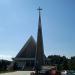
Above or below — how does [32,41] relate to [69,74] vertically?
above

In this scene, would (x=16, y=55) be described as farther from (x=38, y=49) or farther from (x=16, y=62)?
(x=38, y=49)

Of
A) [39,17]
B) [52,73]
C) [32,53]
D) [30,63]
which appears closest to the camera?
[52,73]

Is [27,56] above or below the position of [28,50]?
below

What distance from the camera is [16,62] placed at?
72438mm

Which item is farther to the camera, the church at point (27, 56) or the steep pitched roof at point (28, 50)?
the steep pitched roof at point (28, 50)

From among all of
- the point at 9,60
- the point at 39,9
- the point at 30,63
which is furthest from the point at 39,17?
the point at 9,60

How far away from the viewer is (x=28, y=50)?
75.7 meters

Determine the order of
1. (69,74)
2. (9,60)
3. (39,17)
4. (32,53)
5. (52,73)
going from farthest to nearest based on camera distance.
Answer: (9,60)
(32,53)
(39,17)
(69,74)
(52,73)

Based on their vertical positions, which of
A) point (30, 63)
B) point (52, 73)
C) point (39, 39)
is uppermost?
point (39, 39)

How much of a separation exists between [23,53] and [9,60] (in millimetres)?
7056

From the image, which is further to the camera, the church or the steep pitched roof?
the steep pitched roof

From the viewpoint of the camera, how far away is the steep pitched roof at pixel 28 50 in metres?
74.6

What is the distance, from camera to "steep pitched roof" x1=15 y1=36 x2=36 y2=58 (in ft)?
245

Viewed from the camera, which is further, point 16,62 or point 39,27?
point 16,62
